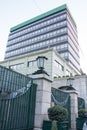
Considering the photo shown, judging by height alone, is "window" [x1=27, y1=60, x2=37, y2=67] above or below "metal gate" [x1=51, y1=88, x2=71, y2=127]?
above

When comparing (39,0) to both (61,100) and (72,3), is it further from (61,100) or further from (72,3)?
(61,100)

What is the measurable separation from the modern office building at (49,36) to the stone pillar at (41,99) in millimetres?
40686

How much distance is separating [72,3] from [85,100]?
41.7ft

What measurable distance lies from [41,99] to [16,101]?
148 cm

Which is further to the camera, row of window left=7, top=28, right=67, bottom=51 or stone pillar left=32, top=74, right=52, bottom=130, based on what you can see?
row of window left=7, top=28, right=67, bottom=51

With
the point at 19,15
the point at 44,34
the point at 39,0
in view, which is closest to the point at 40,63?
the point at 19,15

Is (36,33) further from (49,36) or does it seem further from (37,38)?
(49,36)

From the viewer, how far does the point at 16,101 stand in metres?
6.09

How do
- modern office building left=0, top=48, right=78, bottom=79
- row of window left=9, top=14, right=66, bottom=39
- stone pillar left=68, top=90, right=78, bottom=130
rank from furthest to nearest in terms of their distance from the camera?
1. row of window left=9, top=14, right=66, bottom=39
2. modern office building left=0, top=48, right=78, bottom=79
3. stone pillar left=68, top=90, right=78, bottom=130

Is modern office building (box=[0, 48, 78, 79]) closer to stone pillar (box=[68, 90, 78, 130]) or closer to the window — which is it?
the window

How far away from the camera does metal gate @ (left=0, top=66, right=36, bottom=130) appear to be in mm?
5523

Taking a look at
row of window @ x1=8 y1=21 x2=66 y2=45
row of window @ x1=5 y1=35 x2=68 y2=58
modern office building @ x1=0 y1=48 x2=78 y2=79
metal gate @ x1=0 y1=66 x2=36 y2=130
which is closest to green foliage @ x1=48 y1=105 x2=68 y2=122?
metal gate @ x1=0 y1=66 x2=36 y2=130

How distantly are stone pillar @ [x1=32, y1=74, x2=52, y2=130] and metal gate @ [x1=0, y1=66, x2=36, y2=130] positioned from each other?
0.70 feet

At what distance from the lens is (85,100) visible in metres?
17.3
